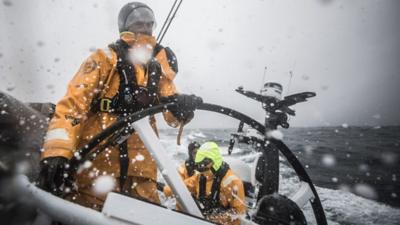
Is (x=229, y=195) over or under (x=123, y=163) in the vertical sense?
under

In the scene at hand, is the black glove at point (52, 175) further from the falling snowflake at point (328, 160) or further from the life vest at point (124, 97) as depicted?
the falling snowflake at point (328, 160)

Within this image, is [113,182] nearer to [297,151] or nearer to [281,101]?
[281,101]

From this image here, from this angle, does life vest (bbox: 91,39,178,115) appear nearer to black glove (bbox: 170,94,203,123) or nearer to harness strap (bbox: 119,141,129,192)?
harness strap (bbox: 119,141,129,192)

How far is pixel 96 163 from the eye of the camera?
7.16ft

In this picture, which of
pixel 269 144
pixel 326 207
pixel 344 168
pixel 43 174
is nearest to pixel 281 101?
pixel 269 144

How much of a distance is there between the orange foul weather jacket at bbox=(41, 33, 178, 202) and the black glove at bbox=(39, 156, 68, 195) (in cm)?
18

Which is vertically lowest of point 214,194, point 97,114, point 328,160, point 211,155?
point 214,194

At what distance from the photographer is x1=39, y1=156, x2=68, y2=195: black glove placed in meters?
1.46

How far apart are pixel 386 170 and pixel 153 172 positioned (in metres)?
19.5

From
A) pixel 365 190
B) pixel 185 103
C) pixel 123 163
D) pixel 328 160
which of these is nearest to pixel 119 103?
pixel 123 163

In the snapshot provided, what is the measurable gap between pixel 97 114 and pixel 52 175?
2.50ft

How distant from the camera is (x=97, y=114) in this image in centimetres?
219

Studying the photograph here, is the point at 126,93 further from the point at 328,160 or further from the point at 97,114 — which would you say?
the point at 328,160

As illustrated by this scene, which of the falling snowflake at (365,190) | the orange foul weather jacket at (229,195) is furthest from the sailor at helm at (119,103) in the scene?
the falling snowflake at (365,190)
